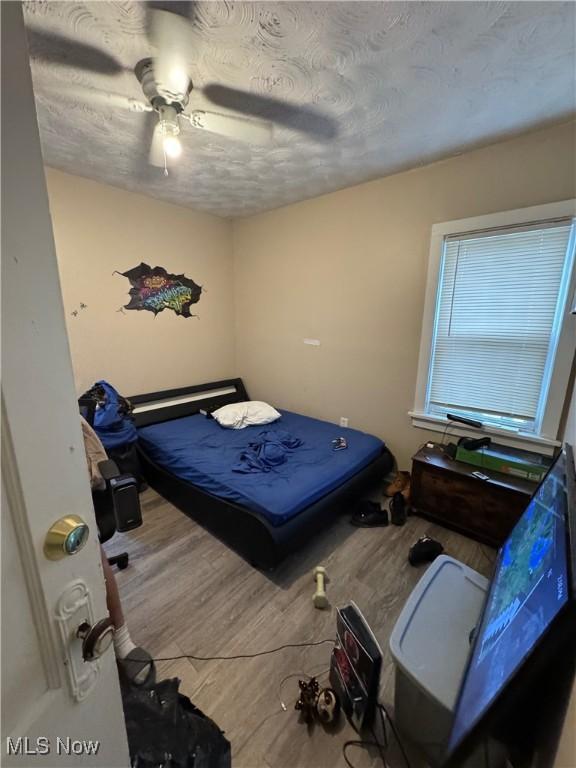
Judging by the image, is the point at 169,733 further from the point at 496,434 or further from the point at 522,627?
the point at 496,434

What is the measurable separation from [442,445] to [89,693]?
99.4 inches

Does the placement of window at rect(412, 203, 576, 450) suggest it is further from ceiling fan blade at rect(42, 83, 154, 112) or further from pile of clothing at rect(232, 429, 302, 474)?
ceiling fan blade at rect(42, 83, 154, 112)

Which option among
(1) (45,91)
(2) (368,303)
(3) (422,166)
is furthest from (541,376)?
(1) (45,91)

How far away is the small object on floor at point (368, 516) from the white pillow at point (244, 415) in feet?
→ 4.07

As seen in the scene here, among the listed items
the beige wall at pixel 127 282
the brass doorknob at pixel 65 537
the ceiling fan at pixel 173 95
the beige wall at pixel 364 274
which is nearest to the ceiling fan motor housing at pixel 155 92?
the ceiling fan at pixel 173 95

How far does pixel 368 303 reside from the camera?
282 centimetres

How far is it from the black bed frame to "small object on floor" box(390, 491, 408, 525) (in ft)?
0.71

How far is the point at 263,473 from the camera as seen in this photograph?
2215 mm

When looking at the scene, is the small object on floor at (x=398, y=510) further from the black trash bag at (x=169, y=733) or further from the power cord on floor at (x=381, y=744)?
the black trash bag at (x=169, y=733)

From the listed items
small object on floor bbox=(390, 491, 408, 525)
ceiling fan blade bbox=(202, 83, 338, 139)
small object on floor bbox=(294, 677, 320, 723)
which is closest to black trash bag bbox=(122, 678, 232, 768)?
small object on floor bbox=(294, 677, 320, 723)

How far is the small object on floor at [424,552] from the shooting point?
194cm

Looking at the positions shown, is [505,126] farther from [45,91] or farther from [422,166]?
[45,91]

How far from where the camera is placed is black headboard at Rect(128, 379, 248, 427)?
315 cm

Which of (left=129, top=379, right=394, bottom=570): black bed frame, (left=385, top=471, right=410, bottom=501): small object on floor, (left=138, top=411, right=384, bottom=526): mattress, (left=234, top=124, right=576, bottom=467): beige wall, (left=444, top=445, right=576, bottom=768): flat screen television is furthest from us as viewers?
(left=385, top=471, right=410, bottom=501): small object on floor
